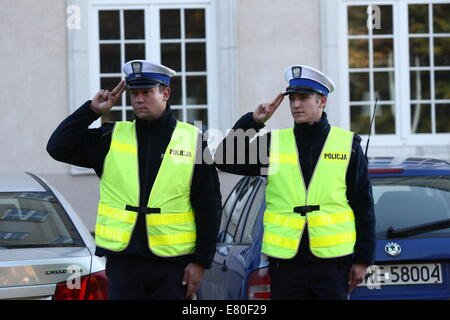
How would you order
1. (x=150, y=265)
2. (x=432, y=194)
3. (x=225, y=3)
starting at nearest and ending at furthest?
(x=150, y=265) → (x=432, y=194) → (x=225, y=3)

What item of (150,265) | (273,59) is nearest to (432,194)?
(150,265)

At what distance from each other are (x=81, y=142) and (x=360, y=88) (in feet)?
26.5

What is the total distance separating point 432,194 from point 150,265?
78.8 inches

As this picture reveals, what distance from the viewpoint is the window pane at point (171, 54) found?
40.9ft

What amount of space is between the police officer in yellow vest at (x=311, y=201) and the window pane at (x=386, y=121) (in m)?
7.82

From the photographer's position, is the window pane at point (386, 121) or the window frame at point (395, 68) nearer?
the window frame at point (395, 68)

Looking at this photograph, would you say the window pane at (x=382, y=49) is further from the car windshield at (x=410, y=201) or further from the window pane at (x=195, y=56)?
the car windshield at (x=410, y=201)

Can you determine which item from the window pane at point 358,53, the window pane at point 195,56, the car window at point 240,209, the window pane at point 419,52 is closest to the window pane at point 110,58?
the window pane at point 195,56

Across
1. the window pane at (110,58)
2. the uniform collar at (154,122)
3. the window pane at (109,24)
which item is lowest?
the uniform collar at (154,122)

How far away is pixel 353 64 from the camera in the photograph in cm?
1258

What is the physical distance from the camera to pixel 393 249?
5438 millimetres

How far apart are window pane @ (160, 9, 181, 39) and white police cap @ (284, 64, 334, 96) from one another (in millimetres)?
7480

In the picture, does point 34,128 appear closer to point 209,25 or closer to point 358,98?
point 209,25
